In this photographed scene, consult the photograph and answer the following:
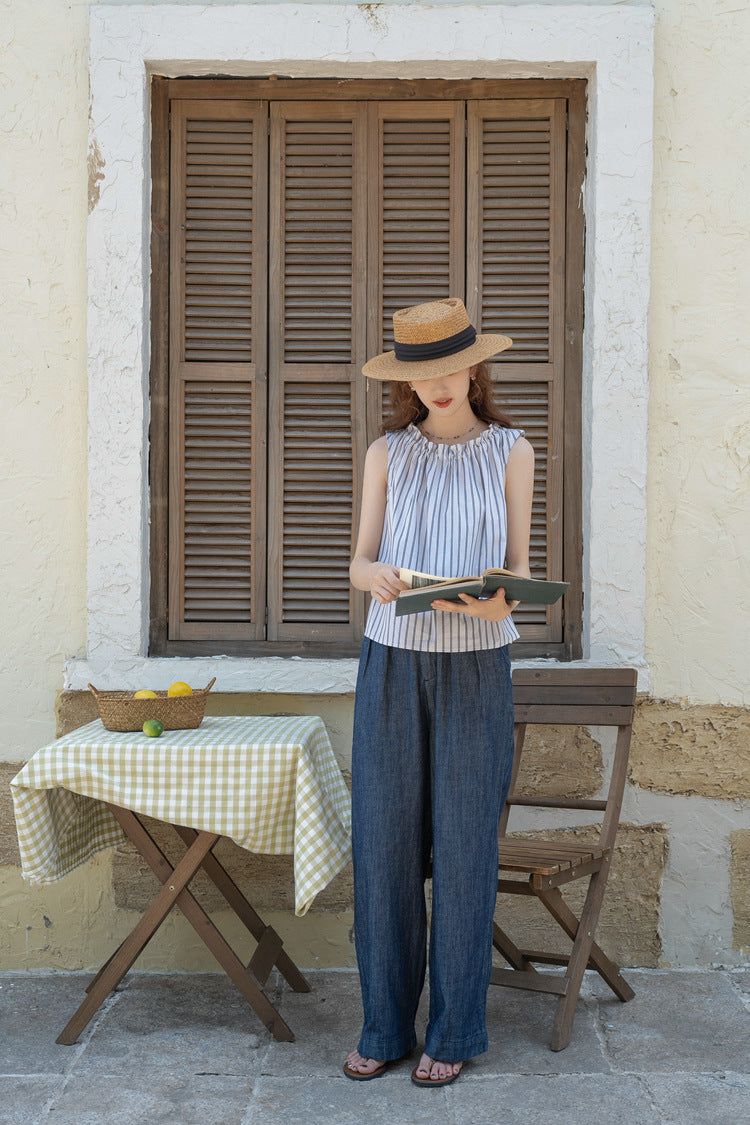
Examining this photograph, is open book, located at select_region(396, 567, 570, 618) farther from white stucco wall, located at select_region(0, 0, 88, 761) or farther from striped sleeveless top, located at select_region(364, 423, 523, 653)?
white stucco wall, located at select_region(0, 0, 88, 761)

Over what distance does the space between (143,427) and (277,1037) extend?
2060 millimetres

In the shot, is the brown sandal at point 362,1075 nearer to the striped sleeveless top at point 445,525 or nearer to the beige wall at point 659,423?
the beige wall at point 659,423

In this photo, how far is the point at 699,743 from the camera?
3725 mm

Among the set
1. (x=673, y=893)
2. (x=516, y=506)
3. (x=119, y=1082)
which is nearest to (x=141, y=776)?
(x=119, y=1082)

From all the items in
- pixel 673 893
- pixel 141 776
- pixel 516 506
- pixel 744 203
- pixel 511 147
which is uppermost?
pixel 511 147

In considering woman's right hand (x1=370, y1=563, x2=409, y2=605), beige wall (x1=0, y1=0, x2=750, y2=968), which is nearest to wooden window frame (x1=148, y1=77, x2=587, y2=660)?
beige wall (x1=0, y1=0, x2=750, y2=968)

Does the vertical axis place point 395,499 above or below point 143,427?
below

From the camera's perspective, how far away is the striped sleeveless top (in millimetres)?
2832

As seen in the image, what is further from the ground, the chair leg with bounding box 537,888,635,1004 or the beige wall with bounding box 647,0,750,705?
the beige wall with bounding box 647,0,750,705

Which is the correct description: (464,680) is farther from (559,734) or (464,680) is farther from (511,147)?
(511,147)

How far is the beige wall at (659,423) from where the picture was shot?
3.68 metres

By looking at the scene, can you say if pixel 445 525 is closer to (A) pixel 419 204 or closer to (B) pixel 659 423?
(B) pixel 659 423

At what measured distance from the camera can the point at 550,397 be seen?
12.7 feet

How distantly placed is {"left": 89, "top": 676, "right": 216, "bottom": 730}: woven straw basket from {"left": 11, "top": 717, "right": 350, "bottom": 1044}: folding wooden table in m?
0.05
